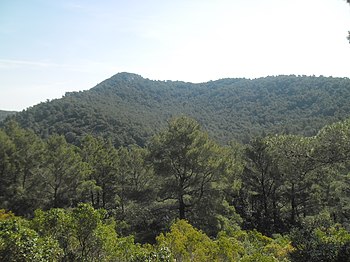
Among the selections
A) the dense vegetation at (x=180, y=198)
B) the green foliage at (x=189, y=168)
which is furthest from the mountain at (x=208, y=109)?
the green foliage at (x=189, y=168)

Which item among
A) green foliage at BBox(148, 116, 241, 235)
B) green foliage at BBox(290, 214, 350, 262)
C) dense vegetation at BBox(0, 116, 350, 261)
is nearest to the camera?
dense vegetation at BBox(0, 116, 350, 261)

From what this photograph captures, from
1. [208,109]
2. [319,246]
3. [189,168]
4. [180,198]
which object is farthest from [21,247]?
[208,109]

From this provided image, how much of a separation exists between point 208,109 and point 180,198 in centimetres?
12037

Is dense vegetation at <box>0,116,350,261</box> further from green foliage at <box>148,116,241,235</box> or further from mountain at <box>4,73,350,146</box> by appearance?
mountain at <box>4,73,350,146</box>

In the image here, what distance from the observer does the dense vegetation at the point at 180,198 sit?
623 centimetres

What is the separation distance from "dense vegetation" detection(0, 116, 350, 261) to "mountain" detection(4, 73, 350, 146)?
6.69m

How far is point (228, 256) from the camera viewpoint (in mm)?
6176

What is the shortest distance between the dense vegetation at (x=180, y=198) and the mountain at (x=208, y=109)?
22.0 ft

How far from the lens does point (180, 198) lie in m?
18.2

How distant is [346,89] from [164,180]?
91.1m

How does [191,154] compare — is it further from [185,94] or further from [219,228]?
[185,94]

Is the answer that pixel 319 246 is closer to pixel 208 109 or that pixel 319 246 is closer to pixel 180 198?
pixel 180 198

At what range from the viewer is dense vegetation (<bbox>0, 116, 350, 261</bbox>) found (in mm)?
6230

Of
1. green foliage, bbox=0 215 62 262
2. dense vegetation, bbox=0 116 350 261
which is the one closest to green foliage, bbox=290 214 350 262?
dense vegetation, bbox=0 116 350 261
